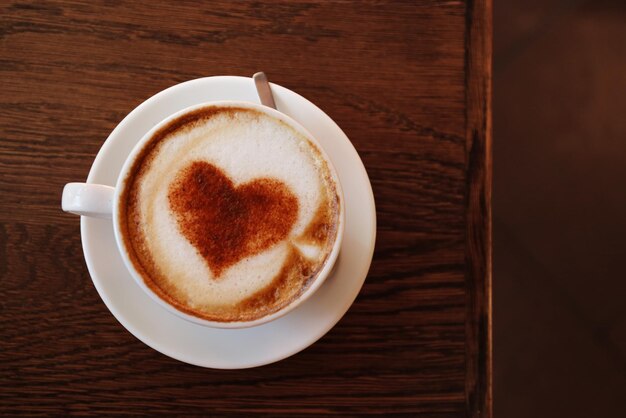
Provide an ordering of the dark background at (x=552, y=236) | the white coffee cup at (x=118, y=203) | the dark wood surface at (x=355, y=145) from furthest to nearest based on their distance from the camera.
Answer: the dark background at (x=552, y=236)
the dark wood surface at (x=355, y=145)
the white coffee cup at (x=118, y=203)

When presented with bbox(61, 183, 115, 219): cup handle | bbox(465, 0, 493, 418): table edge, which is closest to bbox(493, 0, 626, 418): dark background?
bbox(465, 0, 493, 418): table edge

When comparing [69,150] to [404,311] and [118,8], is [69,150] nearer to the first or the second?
[118,8]

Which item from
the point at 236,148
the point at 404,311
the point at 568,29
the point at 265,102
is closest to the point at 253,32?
the point at 265,102

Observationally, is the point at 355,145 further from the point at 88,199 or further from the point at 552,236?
the point at 552,236

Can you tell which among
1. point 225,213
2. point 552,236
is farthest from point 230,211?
point 552,236

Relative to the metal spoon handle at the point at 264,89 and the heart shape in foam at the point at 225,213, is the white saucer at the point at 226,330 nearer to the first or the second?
the metal spoon handle at the point at 264,89

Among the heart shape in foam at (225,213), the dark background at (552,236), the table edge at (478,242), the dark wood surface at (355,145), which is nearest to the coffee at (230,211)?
the heart shape in foam at (225,213)

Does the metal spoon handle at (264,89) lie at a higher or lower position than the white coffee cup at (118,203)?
higher
